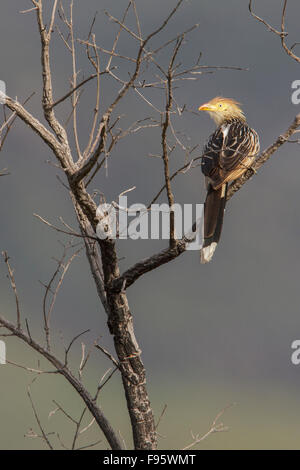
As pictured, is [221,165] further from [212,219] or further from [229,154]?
[212,219]

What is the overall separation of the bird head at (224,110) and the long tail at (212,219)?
69.2 inches

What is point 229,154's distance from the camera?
512 centimetres

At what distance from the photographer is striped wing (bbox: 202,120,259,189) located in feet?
16.4

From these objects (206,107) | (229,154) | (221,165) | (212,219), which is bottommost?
(212,219)

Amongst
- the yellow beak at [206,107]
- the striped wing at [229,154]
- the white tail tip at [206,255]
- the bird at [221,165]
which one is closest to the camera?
the white tail tip at [206,255]

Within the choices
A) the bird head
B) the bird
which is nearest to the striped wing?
the bird

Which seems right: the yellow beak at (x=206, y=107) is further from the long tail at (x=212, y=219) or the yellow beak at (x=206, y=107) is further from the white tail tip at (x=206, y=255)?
the white tail tip at (x=206, y=255)

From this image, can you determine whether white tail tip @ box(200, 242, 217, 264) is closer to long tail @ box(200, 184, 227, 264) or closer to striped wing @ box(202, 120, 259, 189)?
long tail @ box(200, 184, 227, 264)

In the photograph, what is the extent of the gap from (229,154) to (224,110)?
5.17 feet

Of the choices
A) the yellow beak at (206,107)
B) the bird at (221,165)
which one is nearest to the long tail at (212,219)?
the bird at (221,165)

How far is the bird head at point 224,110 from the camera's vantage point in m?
6.46

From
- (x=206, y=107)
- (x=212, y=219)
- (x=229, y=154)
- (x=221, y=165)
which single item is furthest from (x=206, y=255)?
(x=206, y=107)
